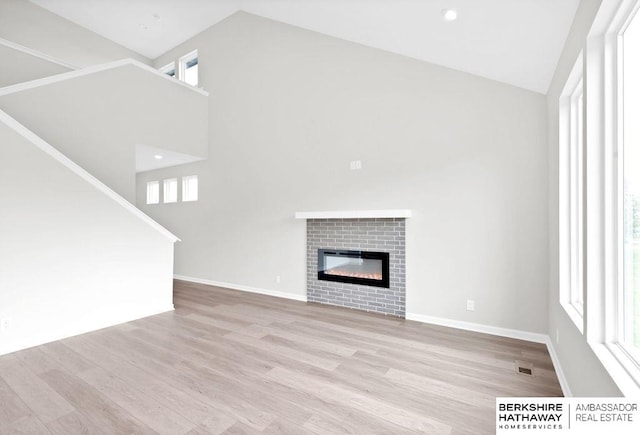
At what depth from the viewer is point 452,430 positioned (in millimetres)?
1828

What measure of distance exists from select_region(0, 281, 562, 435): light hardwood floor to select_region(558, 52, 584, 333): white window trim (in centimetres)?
77

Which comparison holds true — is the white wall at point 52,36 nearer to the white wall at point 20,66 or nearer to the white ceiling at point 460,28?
the white wall at point 20,66

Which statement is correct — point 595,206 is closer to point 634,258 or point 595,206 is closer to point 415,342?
point 634,258

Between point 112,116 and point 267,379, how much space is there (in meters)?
4.61

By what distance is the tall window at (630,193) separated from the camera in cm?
139

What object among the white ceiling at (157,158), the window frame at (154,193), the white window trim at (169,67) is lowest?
the window frame at (154,193)

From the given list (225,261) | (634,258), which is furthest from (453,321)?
(225,261)

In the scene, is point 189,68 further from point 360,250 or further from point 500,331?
point 500,331

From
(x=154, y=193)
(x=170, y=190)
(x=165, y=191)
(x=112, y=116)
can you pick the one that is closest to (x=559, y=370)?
(x=112, y=116)

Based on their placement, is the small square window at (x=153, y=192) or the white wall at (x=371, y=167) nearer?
the white wall at (x=371, y=167)

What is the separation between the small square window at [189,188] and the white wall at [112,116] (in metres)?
0.80

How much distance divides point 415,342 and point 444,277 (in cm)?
93

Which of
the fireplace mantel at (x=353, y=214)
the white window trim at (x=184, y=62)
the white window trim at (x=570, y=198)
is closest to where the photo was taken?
the white window trim at (x=570, y=198)

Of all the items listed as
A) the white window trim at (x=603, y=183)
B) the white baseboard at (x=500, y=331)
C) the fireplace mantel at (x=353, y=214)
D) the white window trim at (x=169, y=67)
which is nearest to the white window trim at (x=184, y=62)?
the white window trim at (x=169, y=67)
